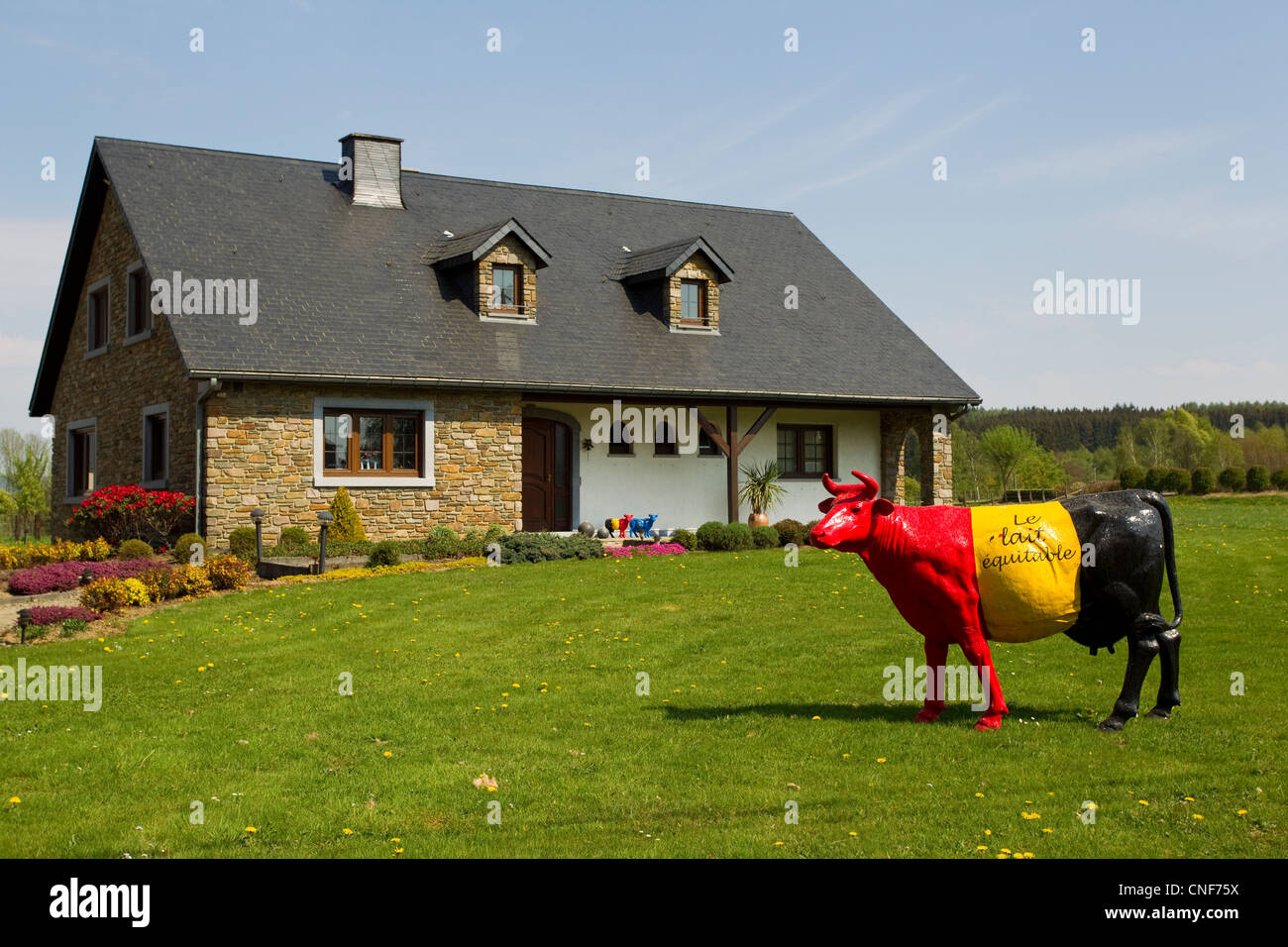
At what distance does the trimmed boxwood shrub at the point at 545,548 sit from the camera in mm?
19500

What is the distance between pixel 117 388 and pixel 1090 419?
80692 mm

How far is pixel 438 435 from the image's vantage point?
2195cm

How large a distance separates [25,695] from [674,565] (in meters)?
9.88

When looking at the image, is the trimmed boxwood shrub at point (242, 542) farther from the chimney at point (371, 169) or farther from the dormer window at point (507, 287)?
the chimney at point (371, 169)

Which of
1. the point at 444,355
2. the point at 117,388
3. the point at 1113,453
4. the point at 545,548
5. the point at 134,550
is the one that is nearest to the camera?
the point at 134,550

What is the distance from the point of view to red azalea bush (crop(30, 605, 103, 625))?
12.8m

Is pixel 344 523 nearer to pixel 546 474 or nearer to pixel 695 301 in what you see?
pixel 546 474

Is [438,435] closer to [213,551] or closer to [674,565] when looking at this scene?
[213,551]

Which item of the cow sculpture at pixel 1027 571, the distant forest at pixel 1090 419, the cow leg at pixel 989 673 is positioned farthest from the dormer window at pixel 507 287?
the distant forest at pixel 1090 419

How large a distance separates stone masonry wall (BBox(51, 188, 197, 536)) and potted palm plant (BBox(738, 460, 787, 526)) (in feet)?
37.4

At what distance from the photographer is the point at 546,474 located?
79.8ft

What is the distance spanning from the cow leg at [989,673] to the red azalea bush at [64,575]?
12.4m

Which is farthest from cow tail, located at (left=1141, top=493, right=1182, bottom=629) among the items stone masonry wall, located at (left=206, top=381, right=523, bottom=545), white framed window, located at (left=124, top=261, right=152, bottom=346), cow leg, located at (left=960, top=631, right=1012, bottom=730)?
white framed window, located at (left=124, top=261, right=152, bottom=346)

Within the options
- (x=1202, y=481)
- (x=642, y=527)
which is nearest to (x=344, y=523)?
(x=642, y=527)
